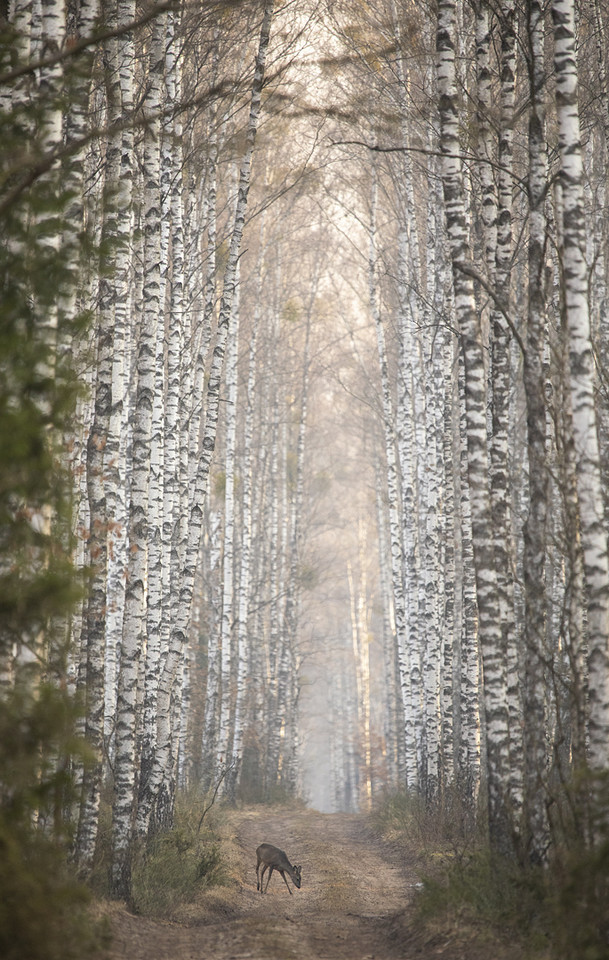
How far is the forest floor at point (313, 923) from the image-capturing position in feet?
17.2

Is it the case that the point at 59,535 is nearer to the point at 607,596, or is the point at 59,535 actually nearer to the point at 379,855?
the point at 607,596

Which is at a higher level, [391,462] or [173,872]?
[391,462]

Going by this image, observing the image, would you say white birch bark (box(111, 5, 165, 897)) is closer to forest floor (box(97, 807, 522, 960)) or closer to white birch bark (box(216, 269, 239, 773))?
forest floor (box(97, 807, 522, 960))

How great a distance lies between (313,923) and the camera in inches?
256

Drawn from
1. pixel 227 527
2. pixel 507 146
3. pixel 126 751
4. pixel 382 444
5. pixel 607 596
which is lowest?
pixel 126 751

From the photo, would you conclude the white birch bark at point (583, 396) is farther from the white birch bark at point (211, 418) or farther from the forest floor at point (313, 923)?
the white birch bark at point (211, 418)

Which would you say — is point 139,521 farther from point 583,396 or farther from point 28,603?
point 583,396

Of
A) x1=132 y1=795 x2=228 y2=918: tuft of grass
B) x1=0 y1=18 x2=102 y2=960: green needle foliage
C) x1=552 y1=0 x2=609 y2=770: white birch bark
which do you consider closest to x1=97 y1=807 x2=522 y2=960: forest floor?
x1=132 y1=795 x2=228 y2=918: tuft of grass

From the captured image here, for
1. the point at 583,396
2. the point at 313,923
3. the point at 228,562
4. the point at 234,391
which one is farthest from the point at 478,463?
the point at 228,562

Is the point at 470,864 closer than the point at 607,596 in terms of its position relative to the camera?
No

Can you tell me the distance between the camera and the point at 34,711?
3283 mm

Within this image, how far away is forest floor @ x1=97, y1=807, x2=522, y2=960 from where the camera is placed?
17.2ft

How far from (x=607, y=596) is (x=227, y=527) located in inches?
427


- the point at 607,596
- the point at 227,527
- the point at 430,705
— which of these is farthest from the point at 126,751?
the point at 227,527
